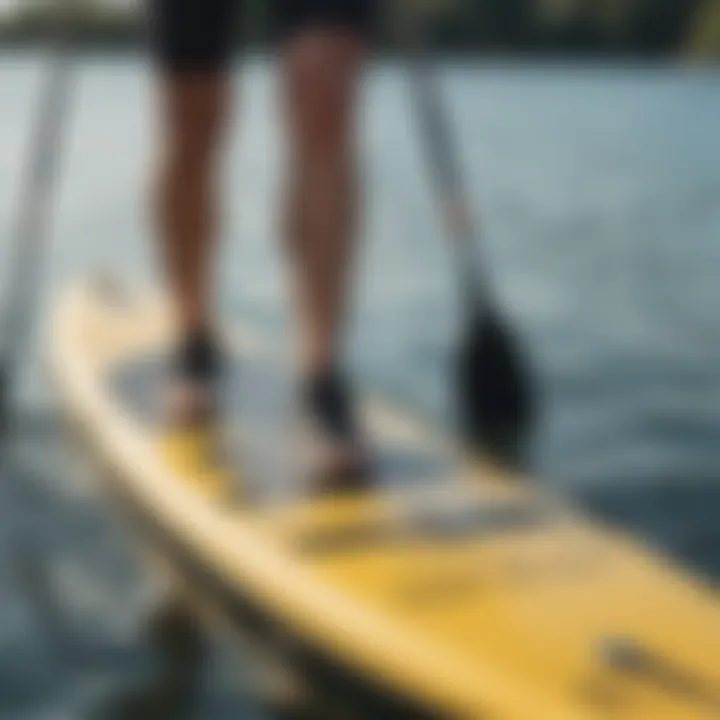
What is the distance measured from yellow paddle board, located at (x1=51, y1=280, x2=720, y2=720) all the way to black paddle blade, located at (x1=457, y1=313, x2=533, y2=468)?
296 millimetres

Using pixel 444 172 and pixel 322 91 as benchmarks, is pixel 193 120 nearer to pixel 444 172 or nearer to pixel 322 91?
pixel 322 91

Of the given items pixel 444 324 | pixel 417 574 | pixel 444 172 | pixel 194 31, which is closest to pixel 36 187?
pixel 444 172

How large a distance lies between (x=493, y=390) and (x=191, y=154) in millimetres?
756

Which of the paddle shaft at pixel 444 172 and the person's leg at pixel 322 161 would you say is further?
the paddle shaft at pixel 444 172

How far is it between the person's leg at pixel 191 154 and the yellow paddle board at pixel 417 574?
130 millimetres

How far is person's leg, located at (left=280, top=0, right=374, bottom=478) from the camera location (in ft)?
6.47

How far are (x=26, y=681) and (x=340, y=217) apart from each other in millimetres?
626

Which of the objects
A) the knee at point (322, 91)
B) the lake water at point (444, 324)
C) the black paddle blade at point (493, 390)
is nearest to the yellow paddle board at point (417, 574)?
the lake water at point (444, 324)

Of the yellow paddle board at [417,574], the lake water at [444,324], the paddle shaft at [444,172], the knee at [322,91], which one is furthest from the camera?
the paddle shaft at [444,172]

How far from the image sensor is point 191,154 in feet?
7.38

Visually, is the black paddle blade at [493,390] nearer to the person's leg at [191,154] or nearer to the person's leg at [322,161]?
the person's leg at [191,154]

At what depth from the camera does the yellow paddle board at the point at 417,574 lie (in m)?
1.62

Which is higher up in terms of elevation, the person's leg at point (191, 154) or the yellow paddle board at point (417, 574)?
the person's leg at point (191, 154)

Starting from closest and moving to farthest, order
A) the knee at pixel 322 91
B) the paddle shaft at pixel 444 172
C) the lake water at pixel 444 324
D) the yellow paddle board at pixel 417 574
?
the yellow paddle board at pixel 417 574 → the knee at pixel 322 91 → the lake water at pixel 444 324 → the paddle shaft at pixel 444 172
